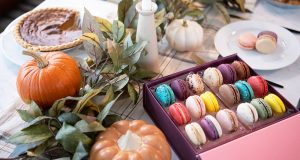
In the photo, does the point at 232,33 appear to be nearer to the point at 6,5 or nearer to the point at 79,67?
the point at 79,67

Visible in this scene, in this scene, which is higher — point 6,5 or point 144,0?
point 144,0

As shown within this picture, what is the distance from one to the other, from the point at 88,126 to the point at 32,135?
11cm

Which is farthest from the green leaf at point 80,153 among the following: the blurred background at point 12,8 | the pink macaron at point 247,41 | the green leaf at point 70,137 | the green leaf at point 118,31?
the blurred background at point 12,8

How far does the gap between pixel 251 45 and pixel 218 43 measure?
92mm

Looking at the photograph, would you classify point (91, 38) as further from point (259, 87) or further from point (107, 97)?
point (259, 87)

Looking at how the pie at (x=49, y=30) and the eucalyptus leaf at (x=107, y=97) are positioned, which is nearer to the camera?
the eucalyptus leaf at (x=107, y=97)

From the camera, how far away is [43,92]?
28.0 inches

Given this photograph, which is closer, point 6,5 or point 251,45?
point 251,45

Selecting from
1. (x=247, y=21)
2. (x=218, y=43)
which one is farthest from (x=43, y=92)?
(x=247, y=21)

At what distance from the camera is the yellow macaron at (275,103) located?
27.5 inches

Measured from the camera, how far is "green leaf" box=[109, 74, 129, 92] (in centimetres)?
73

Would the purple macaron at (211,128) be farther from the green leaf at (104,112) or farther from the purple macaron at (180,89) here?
the green leaf at (104,112)

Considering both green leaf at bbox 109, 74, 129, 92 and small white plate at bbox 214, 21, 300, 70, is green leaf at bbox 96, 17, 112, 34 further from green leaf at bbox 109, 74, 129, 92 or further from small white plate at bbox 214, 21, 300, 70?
small white plate at bbox 214, 21, 300, 70

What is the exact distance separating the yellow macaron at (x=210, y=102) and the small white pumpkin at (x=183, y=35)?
26 centimetres
